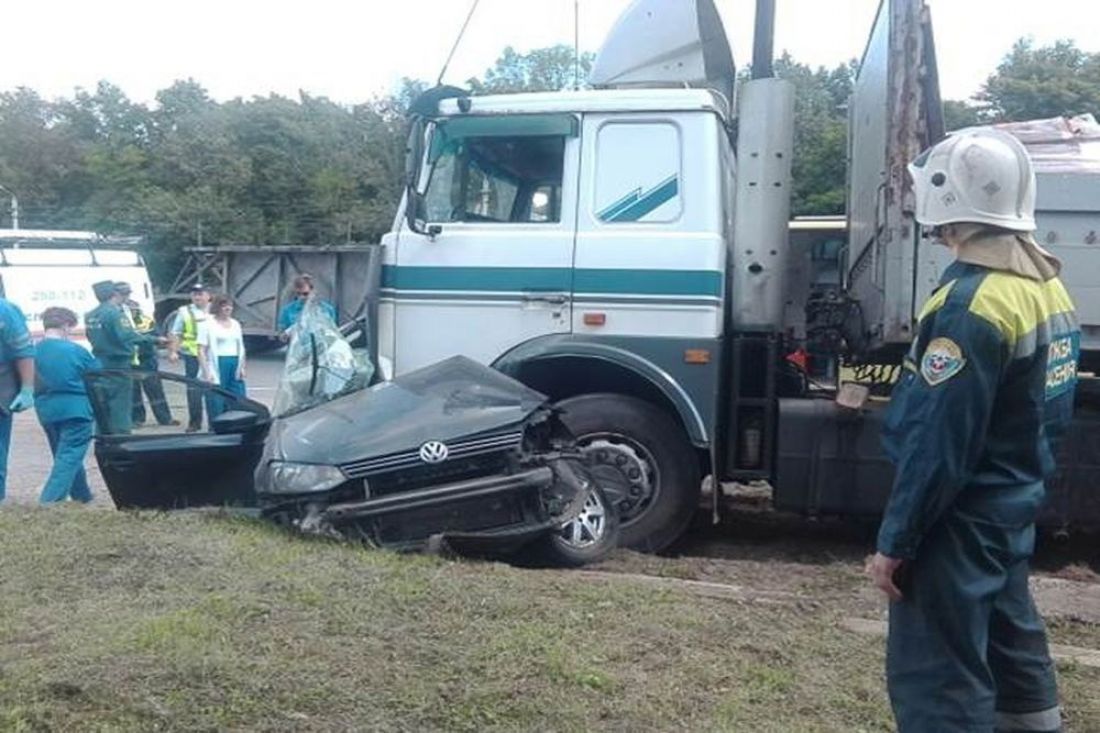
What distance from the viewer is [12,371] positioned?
7.97 meters

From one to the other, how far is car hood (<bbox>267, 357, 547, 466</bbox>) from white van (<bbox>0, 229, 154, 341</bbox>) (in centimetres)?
1097

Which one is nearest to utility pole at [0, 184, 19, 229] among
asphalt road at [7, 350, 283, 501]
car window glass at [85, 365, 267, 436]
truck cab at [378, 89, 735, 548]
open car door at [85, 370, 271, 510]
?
asphalt road at [7, 350, 283, 501]

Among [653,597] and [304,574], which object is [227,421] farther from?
[653,597]

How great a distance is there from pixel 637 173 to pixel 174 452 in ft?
9.73

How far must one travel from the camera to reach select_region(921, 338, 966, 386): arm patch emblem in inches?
111

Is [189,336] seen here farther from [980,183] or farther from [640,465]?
[980,183]

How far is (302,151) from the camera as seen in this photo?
4659 cm

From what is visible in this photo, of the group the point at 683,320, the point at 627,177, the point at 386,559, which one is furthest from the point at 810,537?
the point at 386,559

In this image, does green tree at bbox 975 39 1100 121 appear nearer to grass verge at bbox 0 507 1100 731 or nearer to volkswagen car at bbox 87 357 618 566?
volkswagen car at bbox 87 357 618 566

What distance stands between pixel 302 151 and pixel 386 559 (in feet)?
141

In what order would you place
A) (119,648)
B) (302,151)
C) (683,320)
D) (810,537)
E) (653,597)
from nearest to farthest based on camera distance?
(119,648) → (653,597) → (683,320) → (810,537) → (302,151)

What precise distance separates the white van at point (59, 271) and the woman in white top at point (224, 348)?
5.08 meters

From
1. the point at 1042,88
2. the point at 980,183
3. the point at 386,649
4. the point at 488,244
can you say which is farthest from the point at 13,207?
the point at 980,183

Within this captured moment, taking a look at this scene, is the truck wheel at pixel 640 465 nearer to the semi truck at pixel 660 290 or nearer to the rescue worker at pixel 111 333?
the semi truck at pixel 660 290
